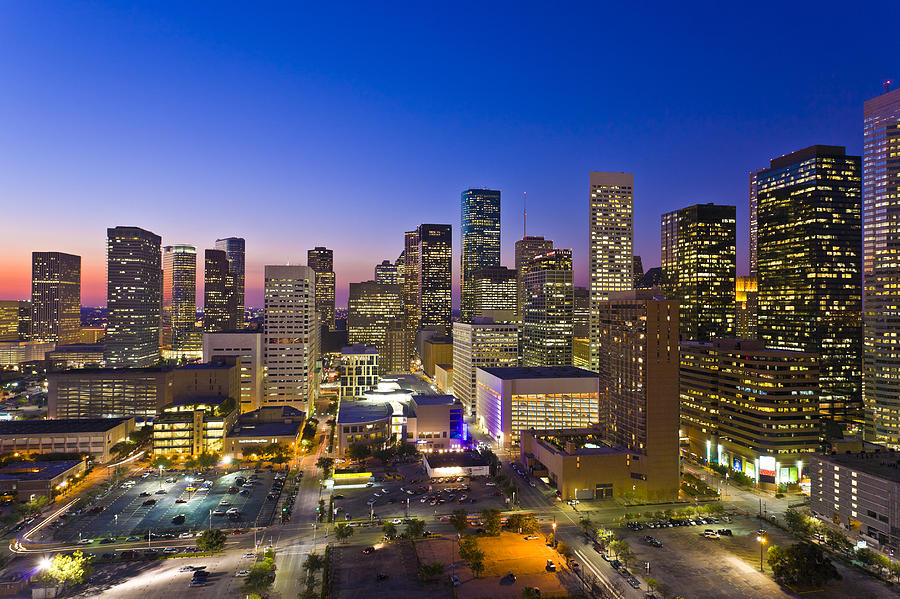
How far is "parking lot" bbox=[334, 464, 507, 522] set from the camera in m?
104

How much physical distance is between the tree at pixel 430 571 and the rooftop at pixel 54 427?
348 ft

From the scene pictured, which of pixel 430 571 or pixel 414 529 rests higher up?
pixel 414 529

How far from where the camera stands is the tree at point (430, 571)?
75125 millimetres

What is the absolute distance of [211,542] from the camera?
273 feet

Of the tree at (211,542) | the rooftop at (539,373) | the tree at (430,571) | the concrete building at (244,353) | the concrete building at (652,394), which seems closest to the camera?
the tree at (430,571)

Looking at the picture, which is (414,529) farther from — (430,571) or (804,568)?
(804,568)

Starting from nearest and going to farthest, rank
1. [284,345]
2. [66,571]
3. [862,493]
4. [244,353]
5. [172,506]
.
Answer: [66,571]
[862,493]
[172,506]
[244,353]
[284,345]

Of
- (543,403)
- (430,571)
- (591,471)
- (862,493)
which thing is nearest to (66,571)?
(430,571)

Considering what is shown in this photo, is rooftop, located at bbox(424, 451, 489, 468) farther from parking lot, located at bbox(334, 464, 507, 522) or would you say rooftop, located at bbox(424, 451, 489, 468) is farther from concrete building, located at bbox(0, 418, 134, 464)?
concrete building, located at bbox(0, 418, 134, 464)

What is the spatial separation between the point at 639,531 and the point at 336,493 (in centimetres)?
6239

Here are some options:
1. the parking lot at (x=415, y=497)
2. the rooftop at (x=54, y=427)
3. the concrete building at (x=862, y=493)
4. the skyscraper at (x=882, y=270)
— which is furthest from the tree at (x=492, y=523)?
the skyscraper at (x=882, y=270)

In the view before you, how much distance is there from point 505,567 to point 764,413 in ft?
261

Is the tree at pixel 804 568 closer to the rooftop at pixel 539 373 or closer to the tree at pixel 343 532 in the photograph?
the tree at pixel 343 532

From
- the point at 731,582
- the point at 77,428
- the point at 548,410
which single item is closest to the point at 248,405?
→ the point at 77,428
